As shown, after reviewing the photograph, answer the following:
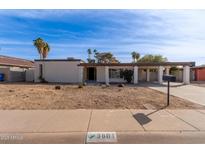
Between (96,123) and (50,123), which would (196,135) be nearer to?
(96,123)

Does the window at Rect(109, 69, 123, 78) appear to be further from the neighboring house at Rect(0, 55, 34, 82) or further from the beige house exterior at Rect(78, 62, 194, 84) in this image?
the neighboring house at Rect(0, 55, 34, 82)

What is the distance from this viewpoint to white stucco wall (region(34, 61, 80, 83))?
32.0 metres

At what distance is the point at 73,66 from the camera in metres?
32.0

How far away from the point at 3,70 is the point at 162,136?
33.1 metres

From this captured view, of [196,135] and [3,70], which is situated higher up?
[3,70]

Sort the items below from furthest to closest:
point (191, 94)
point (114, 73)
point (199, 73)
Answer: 1. point (199, 73)
2. point (114, 73)
3. point (191, 94)

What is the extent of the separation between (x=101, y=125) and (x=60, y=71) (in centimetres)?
2610

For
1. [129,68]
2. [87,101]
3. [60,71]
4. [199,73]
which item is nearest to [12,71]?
[60,71]

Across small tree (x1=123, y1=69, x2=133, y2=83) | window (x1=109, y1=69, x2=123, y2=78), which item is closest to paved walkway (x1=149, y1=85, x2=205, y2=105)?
small tree (x1=123, y1=69, x2=133, y2=83)

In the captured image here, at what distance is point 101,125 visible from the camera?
6980 mm

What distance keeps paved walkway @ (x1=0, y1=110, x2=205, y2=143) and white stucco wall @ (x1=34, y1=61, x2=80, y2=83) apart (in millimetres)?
22902

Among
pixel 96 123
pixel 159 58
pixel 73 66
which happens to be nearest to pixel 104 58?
pixel 159 58

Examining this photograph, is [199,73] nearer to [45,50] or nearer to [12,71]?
[45,50]
